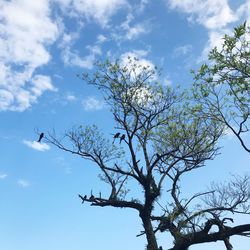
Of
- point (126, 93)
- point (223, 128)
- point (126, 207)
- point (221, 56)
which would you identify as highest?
point (126, 93)

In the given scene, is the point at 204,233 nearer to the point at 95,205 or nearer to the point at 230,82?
the point at 95,205

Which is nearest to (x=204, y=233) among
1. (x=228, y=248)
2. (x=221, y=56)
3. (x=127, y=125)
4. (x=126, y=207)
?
(x=228, y=248)

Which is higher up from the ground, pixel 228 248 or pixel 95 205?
pixel 95 205

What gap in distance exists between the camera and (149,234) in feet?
75.5

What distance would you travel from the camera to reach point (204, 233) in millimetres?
21906

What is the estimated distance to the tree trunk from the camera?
22.6 metres

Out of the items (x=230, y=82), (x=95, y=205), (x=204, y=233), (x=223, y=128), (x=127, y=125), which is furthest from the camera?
(x=223, y=128)

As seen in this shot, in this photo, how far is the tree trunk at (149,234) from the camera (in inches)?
891

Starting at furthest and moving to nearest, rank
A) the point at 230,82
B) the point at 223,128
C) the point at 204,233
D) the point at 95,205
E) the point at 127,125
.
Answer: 1. the point at 223,128
2. the point at 127,125
3. the point at 95,205
4. the point at 204,233
5. the point at 230,82

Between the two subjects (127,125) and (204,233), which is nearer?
(204,233)

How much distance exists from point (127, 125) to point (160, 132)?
161 inches

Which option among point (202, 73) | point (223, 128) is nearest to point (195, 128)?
point (223, 128)

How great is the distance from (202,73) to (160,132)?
10786mm

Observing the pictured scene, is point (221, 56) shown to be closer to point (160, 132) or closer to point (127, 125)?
point (127, 125)
